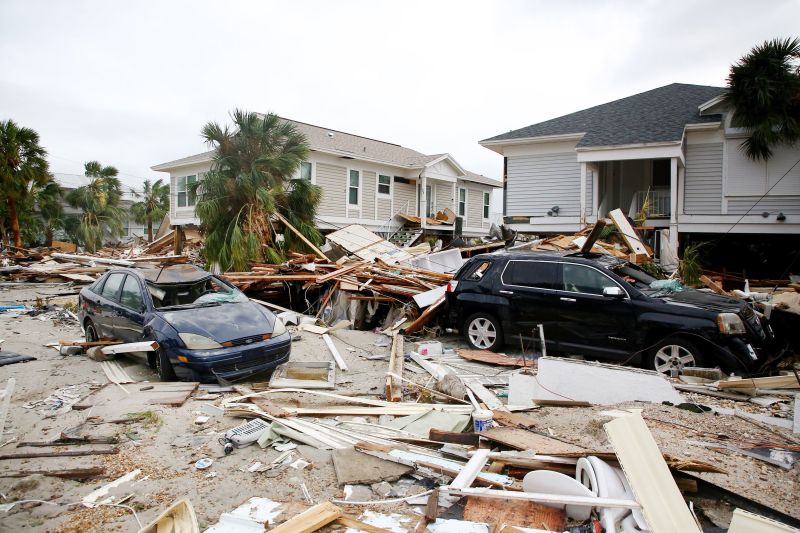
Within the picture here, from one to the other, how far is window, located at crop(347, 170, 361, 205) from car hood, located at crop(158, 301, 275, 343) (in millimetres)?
15849

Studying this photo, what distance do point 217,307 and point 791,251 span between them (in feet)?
54.7

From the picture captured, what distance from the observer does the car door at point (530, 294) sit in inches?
327

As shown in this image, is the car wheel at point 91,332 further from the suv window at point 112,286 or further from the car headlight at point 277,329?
the car headlight at point 277,329

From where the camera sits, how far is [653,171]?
1820 centimetres

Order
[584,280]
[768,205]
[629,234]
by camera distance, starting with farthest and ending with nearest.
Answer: [768,205] < [629,234] < [584,280]

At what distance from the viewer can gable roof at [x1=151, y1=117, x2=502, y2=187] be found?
22.3 metres

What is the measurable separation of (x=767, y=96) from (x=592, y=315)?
10697 mm

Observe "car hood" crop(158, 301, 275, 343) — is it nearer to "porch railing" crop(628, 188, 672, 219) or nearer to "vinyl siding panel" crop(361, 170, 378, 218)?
"porch railing" crop(628, 188, 672, 219)

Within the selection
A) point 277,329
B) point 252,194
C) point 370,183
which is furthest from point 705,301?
point 370,183

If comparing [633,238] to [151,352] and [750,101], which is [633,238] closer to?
[750,101]

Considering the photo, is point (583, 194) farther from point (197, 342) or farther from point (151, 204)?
point (151, 204)

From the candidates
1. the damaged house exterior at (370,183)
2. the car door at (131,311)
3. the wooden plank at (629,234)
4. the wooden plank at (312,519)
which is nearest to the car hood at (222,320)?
the car door at (131,311)

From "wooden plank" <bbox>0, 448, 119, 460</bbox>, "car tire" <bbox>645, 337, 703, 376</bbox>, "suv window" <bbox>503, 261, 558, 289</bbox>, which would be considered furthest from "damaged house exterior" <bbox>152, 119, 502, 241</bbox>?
"wooden plank" <bbox>0, 448, 119, 460</bbox>

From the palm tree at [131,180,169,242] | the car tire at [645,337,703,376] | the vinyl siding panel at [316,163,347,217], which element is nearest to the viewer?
the car tire at [645,337,703,376]
